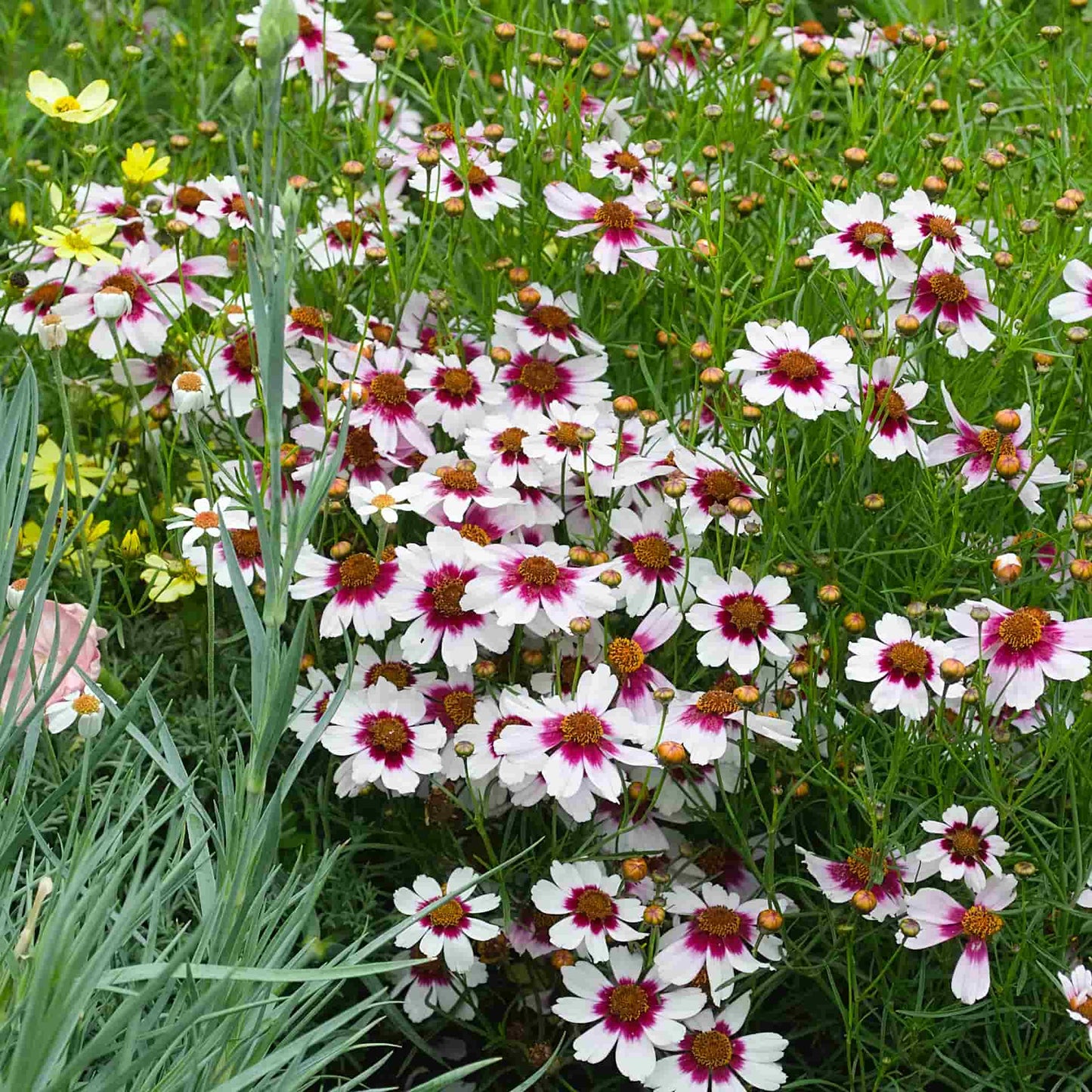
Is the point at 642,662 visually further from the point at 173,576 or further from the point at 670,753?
the point at 173,576

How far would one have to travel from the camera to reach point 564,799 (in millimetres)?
1412

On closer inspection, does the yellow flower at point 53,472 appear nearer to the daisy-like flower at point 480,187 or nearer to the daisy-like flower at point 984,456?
the daisy-like flower at point 480,187

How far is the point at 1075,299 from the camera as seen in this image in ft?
5.07

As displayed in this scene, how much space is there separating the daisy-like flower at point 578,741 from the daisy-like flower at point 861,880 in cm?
19

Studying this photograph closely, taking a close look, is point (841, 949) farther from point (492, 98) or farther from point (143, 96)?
point (143, 96)

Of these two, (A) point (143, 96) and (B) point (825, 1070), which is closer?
(B) point (825, 1070)

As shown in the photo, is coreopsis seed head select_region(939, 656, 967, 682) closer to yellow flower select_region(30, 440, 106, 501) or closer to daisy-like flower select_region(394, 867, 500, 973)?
daisy-like flower select_region(394, 867, 500, 973)

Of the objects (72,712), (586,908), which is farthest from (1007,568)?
(72,712)

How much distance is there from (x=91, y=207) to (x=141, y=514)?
15.4 inches

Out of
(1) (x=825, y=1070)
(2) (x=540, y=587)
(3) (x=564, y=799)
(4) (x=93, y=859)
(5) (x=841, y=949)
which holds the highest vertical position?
(4) (x=93, y=859)

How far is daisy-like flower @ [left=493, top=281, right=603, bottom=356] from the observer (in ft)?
5.55

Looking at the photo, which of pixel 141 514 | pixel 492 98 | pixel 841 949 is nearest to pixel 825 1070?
pixel 841 949

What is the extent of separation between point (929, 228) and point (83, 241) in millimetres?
914

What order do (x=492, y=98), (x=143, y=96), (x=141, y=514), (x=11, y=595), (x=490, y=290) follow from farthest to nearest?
(x=143, y=96), (x=492, y=98), (x=141, y=514), (x=490, y=290), (x=11, y=595)
